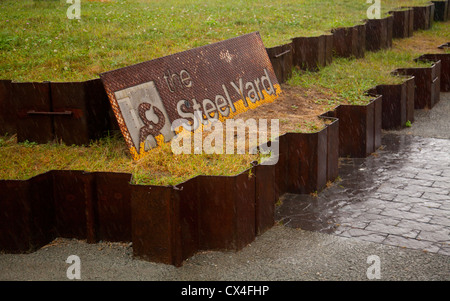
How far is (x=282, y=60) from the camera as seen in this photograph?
10969mm

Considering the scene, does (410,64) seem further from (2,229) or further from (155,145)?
(2,229)

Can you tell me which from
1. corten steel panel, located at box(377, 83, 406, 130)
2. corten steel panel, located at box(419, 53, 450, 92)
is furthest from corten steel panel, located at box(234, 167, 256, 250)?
corten steel panel, located at box(419, 53, 450, 92)

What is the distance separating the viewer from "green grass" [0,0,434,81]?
363 inches

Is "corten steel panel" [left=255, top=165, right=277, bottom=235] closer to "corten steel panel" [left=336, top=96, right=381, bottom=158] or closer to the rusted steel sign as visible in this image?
the rusted steel sign

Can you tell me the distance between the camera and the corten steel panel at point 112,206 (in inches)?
249

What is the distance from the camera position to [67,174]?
21.1 feet

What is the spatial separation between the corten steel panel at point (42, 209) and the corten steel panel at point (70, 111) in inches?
43.4

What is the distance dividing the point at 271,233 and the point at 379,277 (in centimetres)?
150

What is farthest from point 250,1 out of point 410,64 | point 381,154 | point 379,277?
point 379,277

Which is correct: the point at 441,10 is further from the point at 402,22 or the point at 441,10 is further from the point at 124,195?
the point at 124,195

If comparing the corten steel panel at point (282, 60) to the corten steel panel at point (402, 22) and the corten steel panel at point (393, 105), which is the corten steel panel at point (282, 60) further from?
the corten steel panel at point (402, 22)

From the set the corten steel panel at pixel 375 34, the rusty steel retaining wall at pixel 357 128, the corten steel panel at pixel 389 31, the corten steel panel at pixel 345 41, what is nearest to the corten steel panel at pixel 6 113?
the rusty steel retaining wall at pixel 357 128

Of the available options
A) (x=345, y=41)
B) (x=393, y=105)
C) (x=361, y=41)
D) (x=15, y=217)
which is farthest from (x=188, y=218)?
(x=361, y=41)

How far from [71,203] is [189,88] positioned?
2.54 m
